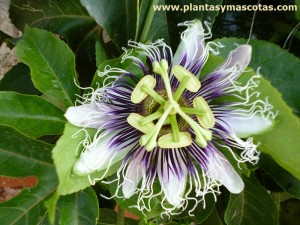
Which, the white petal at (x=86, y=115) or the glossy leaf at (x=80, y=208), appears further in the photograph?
the glossy leaf at (x=80, y=208)

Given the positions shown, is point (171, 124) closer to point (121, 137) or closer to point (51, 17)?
point (121, 137)

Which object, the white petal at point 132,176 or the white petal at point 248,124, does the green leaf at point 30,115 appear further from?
the white petal at point 248,124

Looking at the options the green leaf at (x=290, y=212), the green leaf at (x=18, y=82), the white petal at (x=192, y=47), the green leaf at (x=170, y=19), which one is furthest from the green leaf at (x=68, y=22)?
the green leaf at (x=290, y=212)

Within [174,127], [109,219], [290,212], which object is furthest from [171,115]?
[290,212]

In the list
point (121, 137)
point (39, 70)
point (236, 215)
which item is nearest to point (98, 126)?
point (121, 137)

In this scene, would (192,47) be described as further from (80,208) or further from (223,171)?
(80,208)
